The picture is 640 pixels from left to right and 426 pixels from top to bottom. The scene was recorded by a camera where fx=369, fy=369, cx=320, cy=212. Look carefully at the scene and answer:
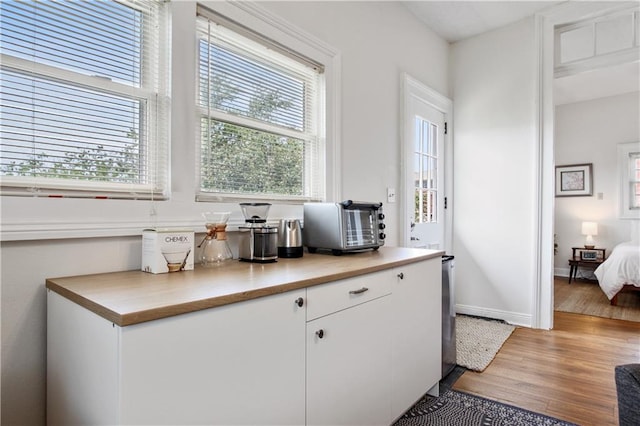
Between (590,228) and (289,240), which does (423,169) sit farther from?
(590,228)

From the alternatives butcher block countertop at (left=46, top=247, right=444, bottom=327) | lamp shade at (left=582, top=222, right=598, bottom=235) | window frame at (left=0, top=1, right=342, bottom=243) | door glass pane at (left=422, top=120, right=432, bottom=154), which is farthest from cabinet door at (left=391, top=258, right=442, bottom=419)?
lamp shade at (left=582, top=222, right=598, bottom=235)

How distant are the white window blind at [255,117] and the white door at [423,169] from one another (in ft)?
3.75

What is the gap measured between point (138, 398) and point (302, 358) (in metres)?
0.56

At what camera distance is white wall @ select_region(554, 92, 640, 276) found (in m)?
5.55

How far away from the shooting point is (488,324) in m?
3.50

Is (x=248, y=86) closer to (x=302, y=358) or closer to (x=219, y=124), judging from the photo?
(x=219, y=124)

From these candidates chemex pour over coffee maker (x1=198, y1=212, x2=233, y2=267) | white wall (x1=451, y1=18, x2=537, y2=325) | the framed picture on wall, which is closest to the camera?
chemex pour over coffee maker (x1=198, y1=212, x2=233, y2=267)

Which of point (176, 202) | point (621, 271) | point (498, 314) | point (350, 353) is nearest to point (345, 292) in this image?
point (350, 353)

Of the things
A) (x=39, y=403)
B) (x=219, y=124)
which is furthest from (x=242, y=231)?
(x=39, y=403)

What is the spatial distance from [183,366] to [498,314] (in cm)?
346

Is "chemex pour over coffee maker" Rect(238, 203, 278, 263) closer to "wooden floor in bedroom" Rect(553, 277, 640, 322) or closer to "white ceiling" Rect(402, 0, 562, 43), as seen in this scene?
"white ceiling" Rect(402, 0, 562, 43)

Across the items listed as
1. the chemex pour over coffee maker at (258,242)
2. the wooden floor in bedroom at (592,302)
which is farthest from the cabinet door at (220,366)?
the wooden floor in bedroom at (592,302)

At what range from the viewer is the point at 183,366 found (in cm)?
95

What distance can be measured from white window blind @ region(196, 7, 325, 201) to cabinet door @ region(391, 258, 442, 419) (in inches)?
33.1
